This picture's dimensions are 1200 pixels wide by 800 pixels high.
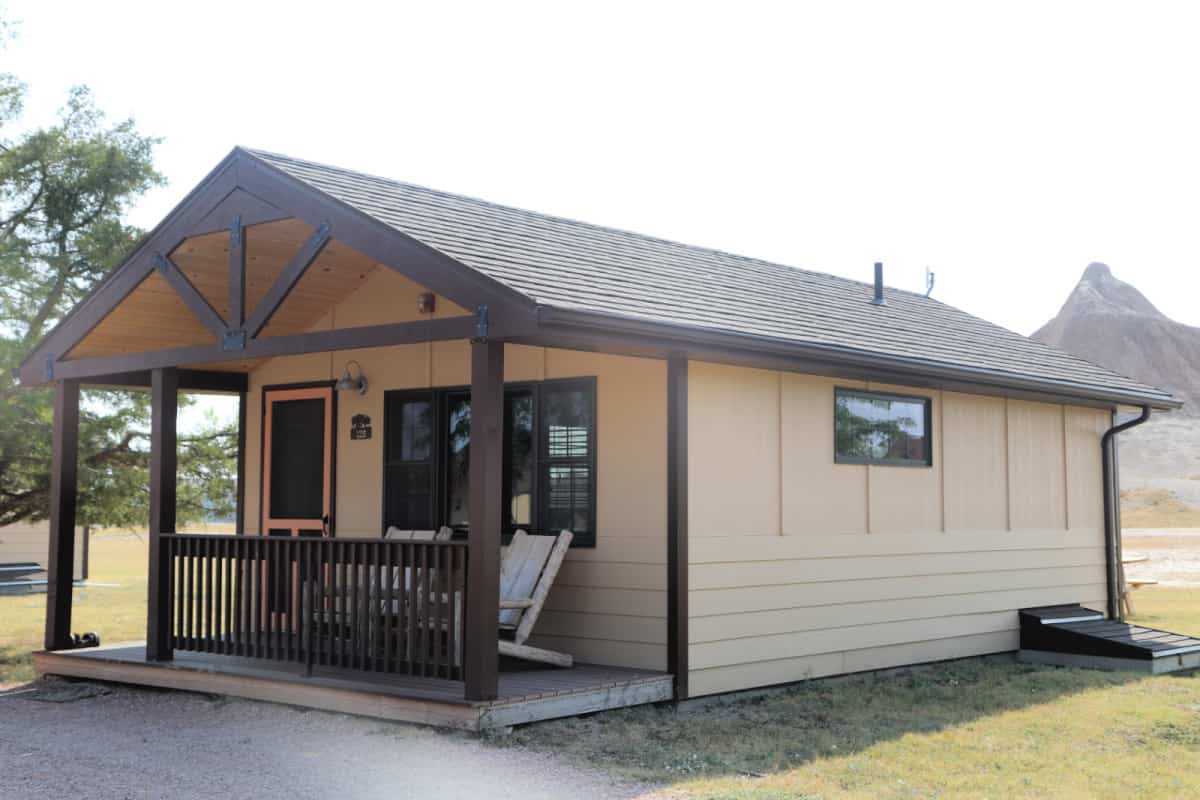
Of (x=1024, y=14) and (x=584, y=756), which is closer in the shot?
(x=584, y=756)

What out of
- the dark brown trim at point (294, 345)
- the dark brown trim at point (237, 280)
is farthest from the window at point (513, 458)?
the dark brown trim at point (237, 280)

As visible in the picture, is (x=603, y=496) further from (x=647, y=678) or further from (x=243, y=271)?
(x=243, y=271)

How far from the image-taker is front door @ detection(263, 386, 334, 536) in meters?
11.1

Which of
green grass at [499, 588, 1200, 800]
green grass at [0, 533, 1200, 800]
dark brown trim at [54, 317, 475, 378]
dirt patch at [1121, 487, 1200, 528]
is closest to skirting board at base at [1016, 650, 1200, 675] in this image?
green grass at [0, 533, 1200, 800]

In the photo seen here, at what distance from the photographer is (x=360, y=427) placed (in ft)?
35.4

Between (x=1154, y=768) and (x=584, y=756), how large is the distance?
313 centimetres

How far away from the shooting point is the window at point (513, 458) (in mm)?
9125

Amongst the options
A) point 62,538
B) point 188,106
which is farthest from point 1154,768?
point 188,106

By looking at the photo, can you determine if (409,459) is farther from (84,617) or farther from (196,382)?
(84,617)

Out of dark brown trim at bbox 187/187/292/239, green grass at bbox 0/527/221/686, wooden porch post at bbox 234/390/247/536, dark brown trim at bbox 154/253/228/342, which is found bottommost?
green grass at bbox 0/527/221/686

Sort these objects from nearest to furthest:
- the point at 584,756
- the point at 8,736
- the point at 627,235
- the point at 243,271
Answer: the point at 584,756, the point at 8,736, the point at 243,271, the point at 627,235

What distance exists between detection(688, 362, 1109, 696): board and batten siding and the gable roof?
0.39 meters

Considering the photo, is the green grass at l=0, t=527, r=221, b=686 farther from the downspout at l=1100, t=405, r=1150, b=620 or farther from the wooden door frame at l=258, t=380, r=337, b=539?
the downspout at l=1100, t=405, r=1150, b=620

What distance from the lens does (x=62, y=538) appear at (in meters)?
10.0
